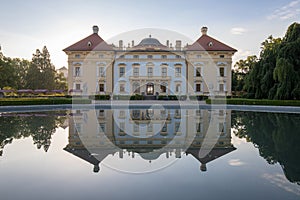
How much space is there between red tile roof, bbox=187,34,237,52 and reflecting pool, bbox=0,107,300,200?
81.0 feet

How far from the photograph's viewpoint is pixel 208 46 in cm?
3200

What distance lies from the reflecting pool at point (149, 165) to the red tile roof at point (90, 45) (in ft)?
81.3

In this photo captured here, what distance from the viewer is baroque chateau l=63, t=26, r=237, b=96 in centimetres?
3169

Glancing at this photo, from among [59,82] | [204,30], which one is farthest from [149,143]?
[59,82]

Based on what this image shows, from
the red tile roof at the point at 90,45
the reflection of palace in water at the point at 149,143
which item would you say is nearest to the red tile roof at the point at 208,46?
the red tile roof at the point at 90,45

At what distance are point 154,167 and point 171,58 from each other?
2798 cm

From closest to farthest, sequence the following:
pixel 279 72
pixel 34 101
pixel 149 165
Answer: pixel 149 165
pixel 279 72
pixel 34 101

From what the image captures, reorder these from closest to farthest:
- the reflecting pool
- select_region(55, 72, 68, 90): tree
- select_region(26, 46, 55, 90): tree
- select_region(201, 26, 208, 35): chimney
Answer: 1. the reflecting pool
2. select_region(201, 26, 208, 35): chimney
3. select_region(26, 46, 55, 90): tree
4. select_region(55, 72, 68, 90): tree

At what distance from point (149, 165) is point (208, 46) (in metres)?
29.3

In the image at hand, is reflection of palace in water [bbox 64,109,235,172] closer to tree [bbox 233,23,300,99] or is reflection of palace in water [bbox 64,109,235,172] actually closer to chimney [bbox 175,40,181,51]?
tree [bbox 233,23,300,99]

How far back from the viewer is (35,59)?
3972 centimetres

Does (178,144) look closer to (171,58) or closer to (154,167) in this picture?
(154,167)

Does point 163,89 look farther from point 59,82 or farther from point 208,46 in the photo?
point 59,82

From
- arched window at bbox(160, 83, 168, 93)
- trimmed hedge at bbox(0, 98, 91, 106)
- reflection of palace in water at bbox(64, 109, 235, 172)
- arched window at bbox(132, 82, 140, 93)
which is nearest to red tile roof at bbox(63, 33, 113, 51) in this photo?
arched window at bbox(132, 82, 140, 93)
